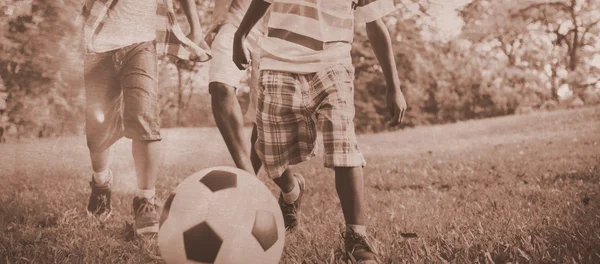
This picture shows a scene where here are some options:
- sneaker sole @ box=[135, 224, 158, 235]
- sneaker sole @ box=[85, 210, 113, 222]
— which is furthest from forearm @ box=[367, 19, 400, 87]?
sneaker sole @ box=[85, 210, 113, 222]

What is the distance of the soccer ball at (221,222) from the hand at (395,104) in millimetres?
717

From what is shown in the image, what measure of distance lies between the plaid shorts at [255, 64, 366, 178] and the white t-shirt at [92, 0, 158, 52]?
0.86 m

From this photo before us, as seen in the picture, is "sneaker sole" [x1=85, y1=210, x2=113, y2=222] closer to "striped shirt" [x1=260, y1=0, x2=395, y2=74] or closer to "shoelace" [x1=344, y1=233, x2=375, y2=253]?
"striped shirt" [x1=260, y1=0, x2=395, y2=74]

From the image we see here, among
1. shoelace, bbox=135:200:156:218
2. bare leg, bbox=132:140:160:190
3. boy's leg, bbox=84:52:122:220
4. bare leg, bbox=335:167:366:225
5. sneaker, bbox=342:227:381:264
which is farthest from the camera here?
boy's leg, bbox=84:52:122:220

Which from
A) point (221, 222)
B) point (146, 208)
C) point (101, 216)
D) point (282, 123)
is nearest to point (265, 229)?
point (221, 222)

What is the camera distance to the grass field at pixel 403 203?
6.34ft

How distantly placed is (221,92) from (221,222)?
1265 mm

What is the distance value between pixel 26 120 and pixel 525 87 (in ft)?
22.6

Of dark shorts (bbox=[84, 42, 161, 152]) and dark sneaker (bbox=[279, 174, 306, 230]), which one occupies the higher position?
dark shorts (bbox=[84, 42, 161, 152])

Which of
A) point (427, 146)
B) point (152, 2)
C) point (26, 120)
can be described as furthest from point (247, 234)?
point (427, 146)

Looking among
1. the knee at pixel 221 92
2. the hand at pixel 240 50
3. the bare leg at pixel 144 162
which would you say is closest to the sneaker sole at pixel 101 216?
the bare leg at pixel 144 162

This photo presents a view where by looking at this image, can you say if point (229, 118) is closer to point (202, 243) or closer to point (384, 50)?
point (384, 50)

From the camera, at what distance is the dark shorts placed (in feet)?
8.14

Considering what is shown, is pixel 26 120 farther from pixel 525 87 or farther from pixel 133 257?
pixel 525 87
